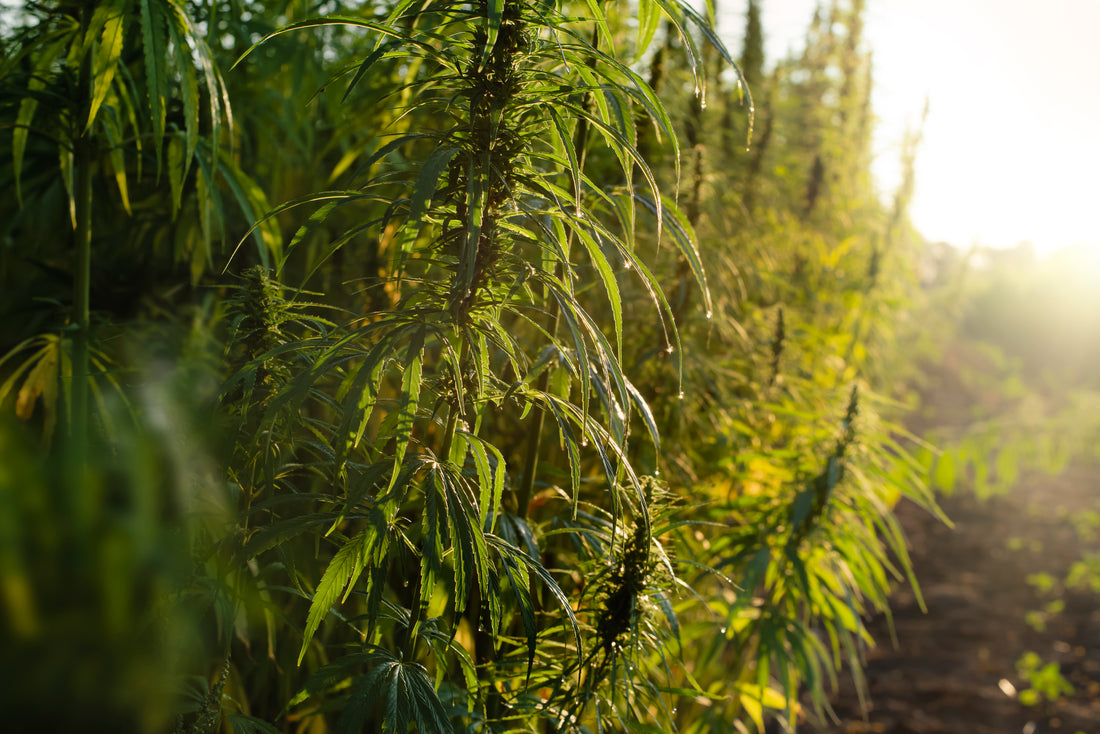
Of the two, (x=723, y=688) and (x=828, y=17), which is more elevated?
(x=828, y=17)

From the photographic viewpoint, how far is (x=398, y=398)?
1135mm

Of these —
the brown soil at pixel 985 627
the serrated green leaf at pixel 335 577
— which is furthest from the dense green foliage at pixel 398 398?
the brown soil at pixel 985 627

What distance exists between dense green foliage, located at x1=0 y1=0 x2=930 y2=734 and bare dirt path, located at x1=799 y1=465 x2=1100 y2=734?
1114 millimetres

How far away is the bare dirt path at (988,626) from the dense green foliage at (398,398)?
3.65 ft

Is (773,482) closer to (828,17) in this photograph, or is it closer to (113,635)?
(113,635)

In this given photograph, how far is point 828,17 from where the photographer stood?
3922 mm

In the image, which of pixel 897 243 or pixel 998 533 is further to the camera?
pixel 998 533

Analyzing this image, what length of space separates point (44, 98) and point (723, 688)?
2.04 m

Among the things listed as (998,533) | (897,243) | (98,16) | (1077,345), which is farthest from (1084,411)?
(98,16)

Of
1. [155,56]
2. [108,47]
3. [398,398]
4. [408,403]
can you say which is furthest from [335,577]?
[108,47]

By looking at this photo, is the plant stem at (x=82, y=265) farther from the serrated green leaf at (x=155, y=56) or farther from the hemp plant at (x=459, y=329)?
the hemp plant at (x=459, y=329)

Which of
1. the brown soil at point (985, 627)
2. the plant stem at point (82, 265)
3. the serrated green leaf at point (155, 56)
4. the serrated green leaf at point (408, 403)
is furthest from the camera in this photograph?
the brown soil at point (985, 627)

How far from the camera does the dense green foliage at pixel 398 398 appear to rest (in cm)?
52

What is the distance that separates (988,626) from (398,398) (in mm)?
3814
